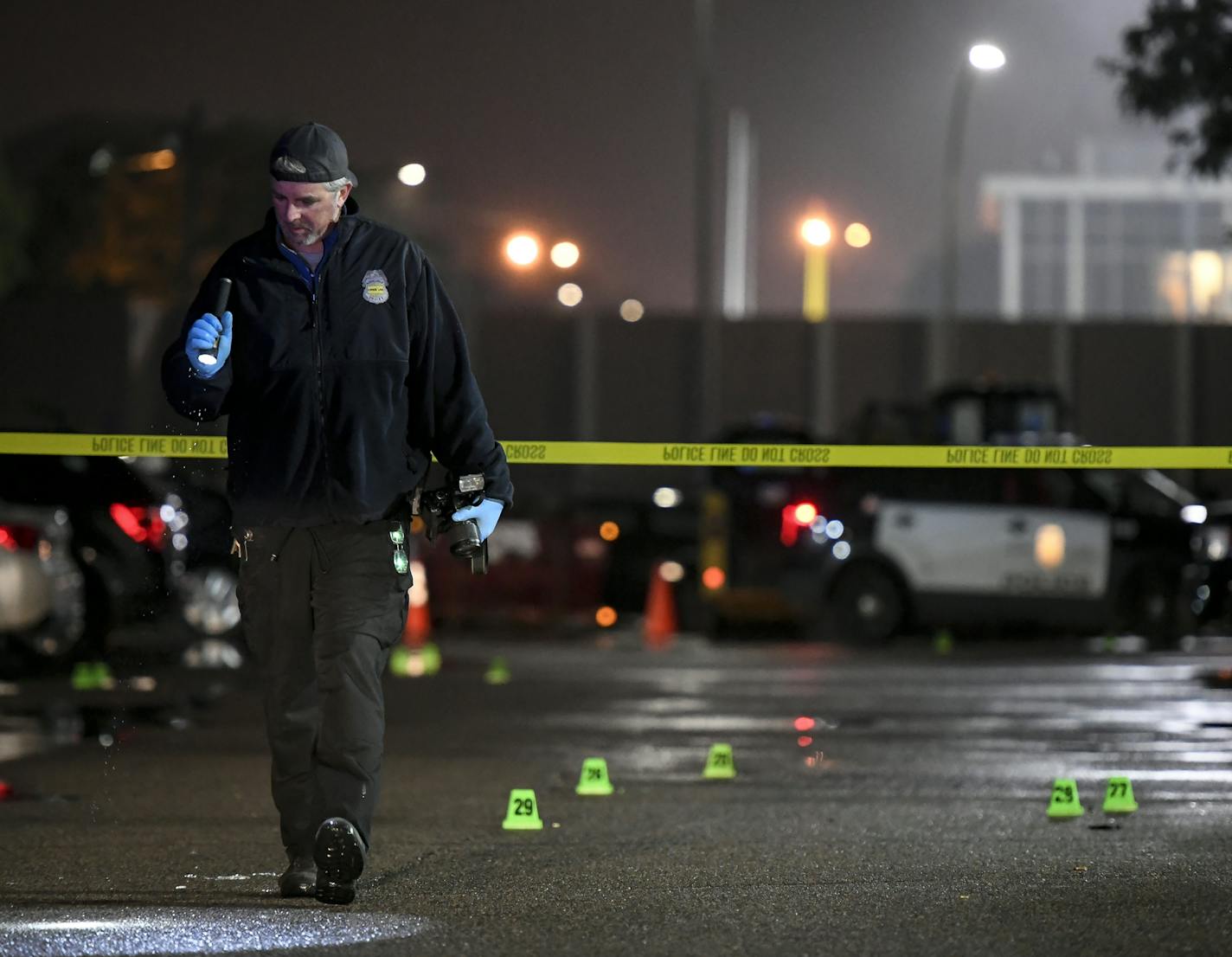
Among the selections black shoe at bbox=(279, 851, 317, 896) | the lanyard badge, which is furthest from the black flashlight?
black shoe at bbox=(279, 851, 317, 896)

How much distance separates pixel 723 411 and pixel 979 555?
13.2 metres

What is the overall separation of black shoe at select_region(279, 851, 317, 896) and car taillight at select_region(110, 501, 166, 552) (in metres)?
9.39

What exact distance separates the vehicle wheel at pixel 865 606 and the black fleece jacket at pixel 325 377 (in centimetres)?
1346

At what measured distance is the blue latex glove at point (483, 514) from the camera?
6176 millimetres

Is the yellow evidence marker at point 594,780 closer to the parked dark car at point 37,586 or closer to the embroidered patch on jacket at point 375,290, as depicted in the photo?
the embroidered patch on jacket at point 375,290

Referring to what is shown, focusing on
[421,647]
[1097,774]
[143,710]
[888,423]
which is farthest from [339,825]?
[888,423]

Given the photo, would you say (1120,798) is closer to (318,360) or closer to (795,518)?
(318,360)

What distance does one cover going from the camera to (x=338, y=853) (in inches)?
234

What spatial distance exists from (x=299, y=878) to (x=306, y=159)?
71.8 inches

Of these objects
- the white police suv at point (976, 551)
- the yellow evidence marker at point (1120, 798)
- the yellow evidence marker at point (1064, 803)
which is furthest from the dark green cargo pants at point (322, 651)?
the white police suv at point (976, 551)

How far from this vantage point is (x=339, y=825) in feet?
19.6

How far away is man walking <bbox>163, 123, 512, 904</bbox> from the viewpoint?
19.8 feet

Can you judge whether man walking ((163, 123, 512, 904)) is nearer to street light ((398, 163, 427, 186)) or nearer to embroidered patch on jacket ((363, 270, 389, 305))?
embroidered patch on jacket ((363, 270, 389, 305))

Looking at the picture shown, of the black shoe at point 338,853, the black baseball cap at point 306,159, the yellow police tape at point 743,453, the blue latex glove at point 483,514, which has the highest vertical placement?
the black baseball cap at point 306,159
